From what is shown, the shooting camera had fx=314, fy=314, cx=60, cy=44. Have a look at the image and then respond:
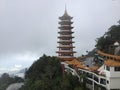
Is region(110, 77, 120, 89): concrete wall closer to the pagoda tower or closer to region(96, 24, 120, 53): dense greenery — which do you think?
region(96, 24, 120, 53): dense greenery

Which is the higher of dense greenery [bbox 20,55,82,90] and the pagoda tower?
the pagoda tower

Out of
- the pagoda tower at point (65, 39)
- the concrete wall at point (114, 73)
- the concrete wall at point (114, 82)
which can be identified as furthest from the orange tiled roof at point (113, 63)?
the pagoda tower at point (65, 39)

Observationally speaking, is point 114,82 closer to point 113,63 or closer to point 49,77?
point 113,63

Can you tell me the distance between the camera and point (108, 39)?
43969mm

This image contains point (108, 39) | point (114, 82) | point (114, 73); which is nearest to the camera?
point (114, 73)

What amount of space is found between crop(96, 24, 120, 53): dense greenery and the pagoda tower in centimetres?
697

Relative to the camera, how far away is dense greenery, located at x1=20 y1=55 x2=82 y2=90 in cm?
3431

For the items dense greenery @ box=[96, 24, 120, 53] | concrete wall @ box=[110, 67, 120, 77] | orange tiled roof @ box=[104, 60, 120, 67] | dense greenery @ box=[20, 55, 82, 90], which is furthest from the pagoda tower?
concrete wall @ box=[110, 67, 120, 77]

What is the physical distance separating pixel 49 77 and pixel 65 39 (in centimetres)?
1230

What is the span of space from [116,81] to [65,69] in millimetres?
14265

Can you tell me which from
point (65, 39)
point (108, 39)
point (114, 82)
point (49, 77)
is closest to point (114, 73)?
point (114, 82)

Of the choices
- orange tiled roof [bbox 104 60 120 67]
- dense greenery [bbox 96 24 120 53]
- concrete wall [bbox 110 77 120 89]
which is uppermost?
dense greenery [bbox 96 24 120 53]

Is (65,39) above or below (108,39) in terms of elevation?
above

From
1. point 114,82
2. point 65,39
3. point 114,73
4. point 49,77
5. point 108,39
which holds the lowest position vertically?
point 114,82
